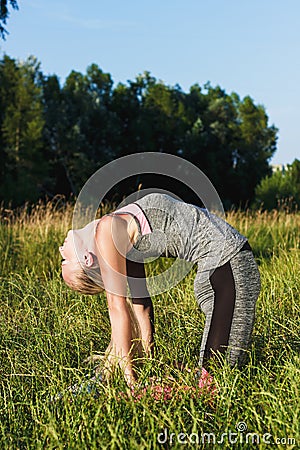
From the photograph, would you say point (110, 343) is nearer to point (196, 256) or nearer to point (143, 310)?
point (143, 310)

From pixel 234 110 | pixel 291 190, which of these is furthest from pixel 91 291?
pixel 234 110

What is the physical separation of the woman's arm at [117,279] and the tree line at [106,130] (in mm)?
14891

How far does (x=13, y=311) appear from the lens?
433 cm

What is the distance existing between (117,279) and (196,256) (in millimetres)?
416

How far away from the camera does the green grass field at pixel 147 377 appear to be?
7.15ft

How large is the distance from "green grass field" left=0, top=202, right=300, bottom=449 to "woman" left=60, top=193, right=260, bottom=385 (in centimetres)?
16

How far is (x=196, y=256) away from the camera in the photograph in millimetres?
2795

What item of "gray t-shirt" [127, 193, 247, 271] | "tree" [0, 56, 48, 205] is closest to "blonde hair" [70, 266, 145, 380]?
"gray t-shirt" [127, 193, 247, 271]

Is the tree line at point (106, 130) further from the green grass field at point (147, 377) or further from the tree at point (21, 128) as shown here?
the green grass field at point (147, 377)

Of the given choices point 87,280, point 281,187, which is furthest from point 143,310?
point 281,187

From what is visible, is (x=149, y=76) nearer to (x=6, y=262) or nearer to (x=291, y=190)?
(x=291, y=190)

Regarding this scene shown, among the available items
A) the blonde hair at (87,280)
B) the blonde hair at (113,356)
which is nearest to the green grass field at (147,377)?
the blonde hair at (113,356)

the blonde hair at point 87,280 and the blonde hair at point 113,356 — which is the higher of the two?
the blonde hair at point 87,280

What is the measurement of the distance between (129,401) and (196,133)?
24545 millimetres
